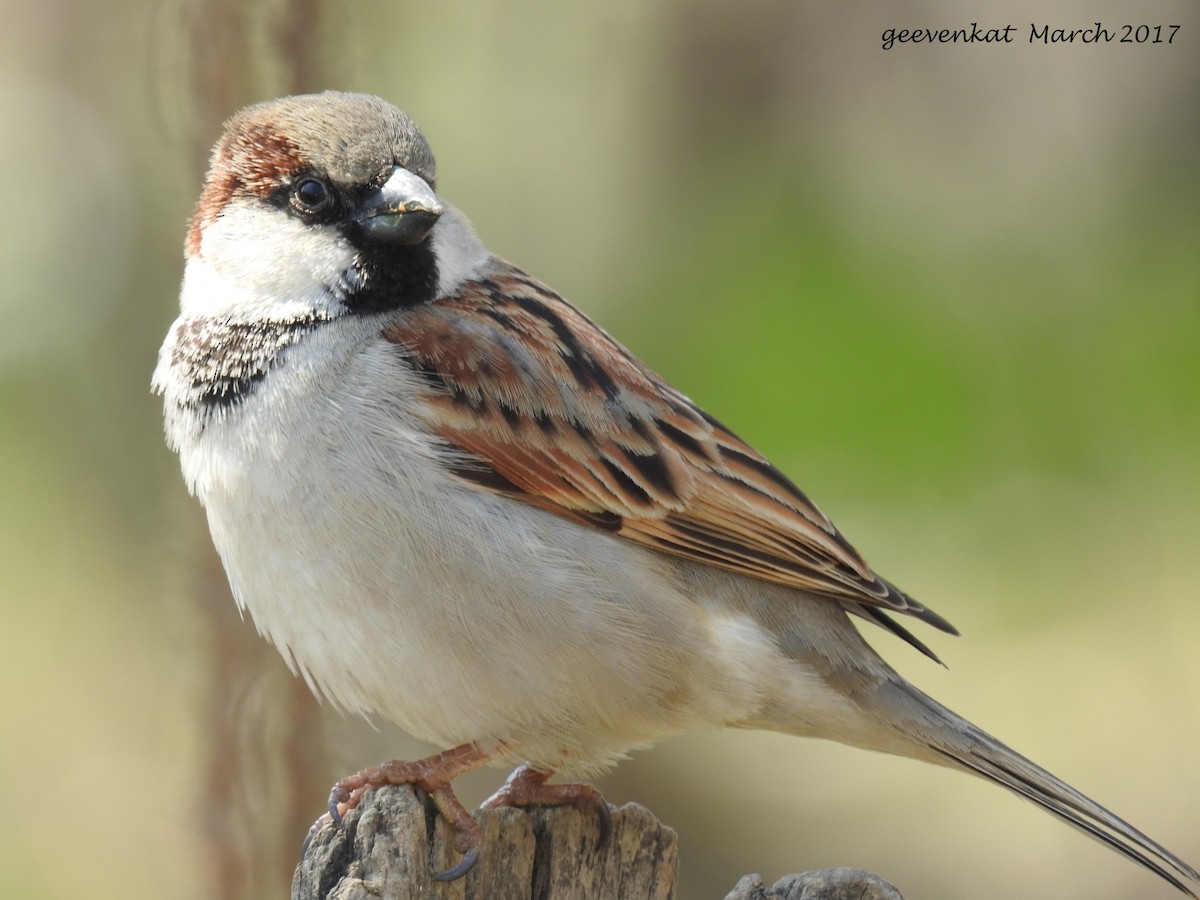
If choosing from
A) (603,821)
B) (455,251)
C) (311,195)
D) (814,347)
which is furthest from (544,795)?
(814,347)

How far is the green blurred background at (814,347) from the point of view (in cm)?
470

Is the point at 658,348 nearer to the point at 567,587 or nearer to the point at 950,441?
the point at 950,441

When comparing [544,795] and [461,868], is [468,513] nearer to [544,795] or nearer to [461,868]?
[544,795]

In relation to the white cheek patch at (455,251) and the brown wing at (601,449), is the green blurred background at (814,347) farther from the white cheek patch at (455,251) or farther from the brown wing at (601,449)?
the brown wing at (601,449)

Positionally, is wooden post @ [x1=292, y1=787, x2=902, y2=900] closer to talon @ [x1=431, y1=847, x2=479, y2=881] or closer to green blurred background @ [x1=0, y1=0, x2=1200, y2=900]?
talon @ [x1=431, y1=847, x2=479, y2=881]

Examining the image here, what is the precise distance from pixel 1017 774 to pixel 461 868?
47.5 inches

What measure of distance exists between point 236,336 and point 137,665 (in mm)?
2161

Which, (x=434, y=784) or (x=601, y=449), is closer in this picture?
(x=434, y=784)

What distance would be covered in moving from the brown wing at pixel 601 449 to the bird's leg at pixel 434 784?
0.54 meters

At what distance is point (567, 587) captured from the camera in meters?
2.73

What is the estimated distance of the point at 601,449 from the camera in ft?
9.61

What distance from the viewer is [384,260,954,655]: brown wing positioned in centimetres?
284

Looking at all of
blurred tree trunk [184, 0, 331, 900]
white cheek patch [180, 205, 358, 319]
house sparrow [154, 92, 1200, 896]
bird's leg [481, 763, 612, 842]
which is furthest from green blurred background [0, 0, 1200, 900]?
bird's leg [481, 763, 612, 842]

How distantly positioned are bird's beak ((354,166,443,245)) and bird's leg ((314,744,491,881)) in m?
1.04
